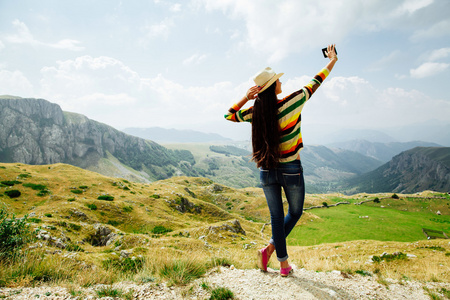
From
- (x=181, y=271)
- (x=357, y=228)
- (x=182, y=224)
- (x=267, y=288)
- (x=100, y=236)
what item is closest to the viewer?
(x=267, y=288)

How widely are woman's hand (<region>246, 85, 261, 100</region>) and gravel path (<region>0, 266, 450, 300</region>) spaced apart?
12.7 ft

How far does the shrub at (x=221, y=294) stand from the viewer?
11.4 ft

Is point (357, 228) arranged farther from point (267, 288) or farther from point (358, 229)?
point (267, 288)

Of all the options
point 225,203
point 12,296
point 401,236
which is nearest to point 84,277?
point 12,296

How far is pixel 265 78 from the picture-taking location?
13.3ft

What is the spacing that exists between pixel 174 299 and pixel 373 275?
4.79 metres

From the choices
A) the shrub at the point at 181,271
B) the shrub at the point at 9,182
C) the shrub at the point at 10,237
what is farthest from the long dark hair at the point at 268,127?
the shrub at the point at 9,182

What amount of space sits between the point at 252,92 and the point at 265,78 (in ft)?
1.43

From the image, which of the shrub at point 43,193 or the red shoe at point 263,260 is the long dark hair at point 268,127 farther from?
the shrub at point 43,193

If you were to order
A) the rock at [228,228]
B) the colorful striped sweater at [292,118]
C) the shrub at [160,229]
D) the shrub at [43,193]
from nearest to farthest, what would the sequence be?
the colorful striped sweater at [292,118] → the rock at [228,228] → the shrub at [160,229] → the shrub at [43,193]

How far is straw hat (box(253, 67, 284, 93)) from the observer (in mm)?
4043

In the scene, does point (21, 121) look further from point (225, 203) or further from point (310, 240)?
point (310, 240)

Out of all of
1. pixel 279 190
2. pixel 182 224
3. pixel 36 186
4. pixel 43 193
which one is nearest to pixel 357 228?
pixel 182 224

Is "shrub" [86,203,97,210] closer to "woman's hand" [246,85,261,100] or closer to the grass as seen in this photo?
the grass
